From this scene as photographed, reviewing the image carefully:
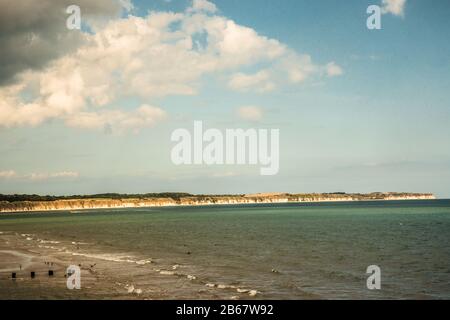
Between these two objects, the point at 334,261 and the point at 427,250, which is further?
the point at 427,250

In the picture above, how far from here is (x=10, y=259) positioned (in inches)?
1734

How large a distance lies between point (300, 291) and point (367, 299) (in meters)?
4.30

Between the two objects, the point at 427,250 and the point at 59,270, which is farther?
the point at 427,250

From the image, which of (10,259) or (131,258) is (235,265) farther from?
(10,259)
